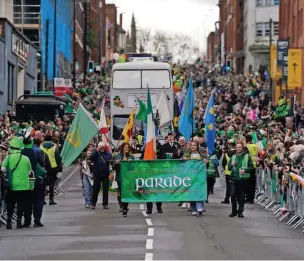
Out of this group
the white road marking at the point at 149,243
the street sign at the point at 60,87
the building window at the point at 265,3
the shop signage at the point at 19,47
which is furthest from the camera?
the building window at the point at 265,3

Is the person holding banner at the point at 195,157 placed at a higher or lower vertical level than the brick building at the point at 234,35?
lower

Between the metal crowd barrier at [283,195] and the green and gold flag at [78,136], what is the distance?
167 inches

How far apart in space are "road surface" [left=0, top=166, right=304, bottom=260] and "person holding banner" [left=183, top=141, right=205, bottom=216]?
0.23 metres

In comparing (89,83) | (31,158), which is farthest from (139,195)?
(89,83)

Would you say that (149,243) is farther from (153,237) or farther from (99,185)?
(99,185)

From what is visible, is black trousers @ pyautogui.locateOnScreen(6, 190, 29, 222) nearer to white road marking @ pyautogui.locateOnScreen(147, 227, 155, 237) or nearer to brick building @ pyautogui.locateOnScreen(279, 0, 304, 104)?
white road marking @ pyautogui.locateOnScreen(147, 227, 155, 237)

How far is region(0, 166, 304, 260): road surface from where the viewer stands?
17453mm

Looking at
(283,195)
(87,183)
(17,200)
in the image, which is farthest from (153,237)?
(87,183)

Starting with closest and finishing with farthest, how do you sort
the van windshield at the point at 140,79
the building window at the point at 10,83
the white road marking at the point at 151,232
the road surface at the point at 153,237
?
the road surface at the point at 153,237 → the white road marking at the point at 151,232 → the van windshield at the point at 140,79 → the building window at the point at 10,83

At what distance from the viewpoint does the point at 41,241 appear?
19875 millimetres

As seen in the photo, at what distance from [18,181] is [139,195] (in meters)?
3.50

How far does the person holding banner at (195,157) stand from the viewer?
25016 mm

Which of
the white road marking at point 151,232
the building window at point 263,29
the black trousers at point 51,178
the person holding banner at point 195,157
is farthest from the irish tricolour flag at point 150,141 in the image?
the building window at point 263,29

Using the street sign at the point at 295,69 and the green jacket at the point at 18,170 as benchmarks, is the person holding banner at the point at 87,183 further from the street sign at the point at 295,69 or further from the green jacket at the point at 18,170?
the street sign at the point at 295,69
